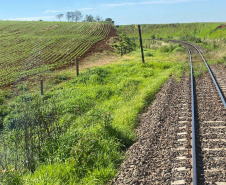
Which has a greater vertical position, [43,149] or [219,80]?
[219,80]

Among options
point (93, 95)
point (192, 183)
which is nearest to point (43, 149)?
point (192, 183)

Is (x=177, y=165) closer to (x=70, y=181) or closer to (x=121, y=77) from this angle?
(x=70, y=181)

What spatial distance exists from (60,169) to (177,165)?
254cm

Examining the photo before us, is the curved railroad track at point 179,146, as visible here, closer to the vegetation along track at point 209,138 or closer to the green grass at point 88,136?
the vegetation along track at point 209,138

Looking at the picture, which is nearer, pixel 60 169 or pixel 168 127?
pixel 60 169

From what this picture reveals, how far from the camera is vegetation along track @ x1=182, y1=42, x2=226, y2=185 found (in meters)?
5.05

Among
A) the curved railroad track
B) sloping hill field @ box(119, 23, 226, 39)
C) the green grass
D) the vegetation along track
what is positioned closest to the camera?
the vegetation along track

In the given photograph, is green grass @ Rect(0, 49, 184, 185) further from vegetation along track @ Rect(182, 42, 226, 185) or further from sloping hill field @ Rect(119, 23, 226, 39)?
sloping hill field @ Rect(119, 23, 226, 39)

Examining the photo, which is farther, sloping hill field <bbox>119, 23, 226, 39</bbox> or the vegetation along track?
sloping hill field <bbox>119, 23, 226, 39</bbox>

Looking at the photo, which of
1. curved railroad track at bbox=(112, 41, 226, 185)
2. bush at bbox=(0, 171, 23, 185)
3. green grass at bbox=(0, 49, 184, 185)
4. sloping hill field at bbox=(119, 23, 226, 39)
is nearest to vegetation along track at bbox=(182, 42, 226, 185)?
curved railroad track at bbox=(112, 41, 226, 185)

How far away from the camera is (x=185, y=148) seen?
6289 millimetres

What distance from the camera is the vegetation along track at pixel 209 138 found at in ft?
16.6

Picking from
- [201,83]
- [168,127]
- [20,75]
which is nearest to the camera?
[168,127]

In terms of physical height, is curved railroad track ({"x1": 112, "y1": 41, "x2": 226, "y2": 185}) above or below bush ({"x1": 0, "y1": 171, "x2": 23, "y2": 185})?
above
